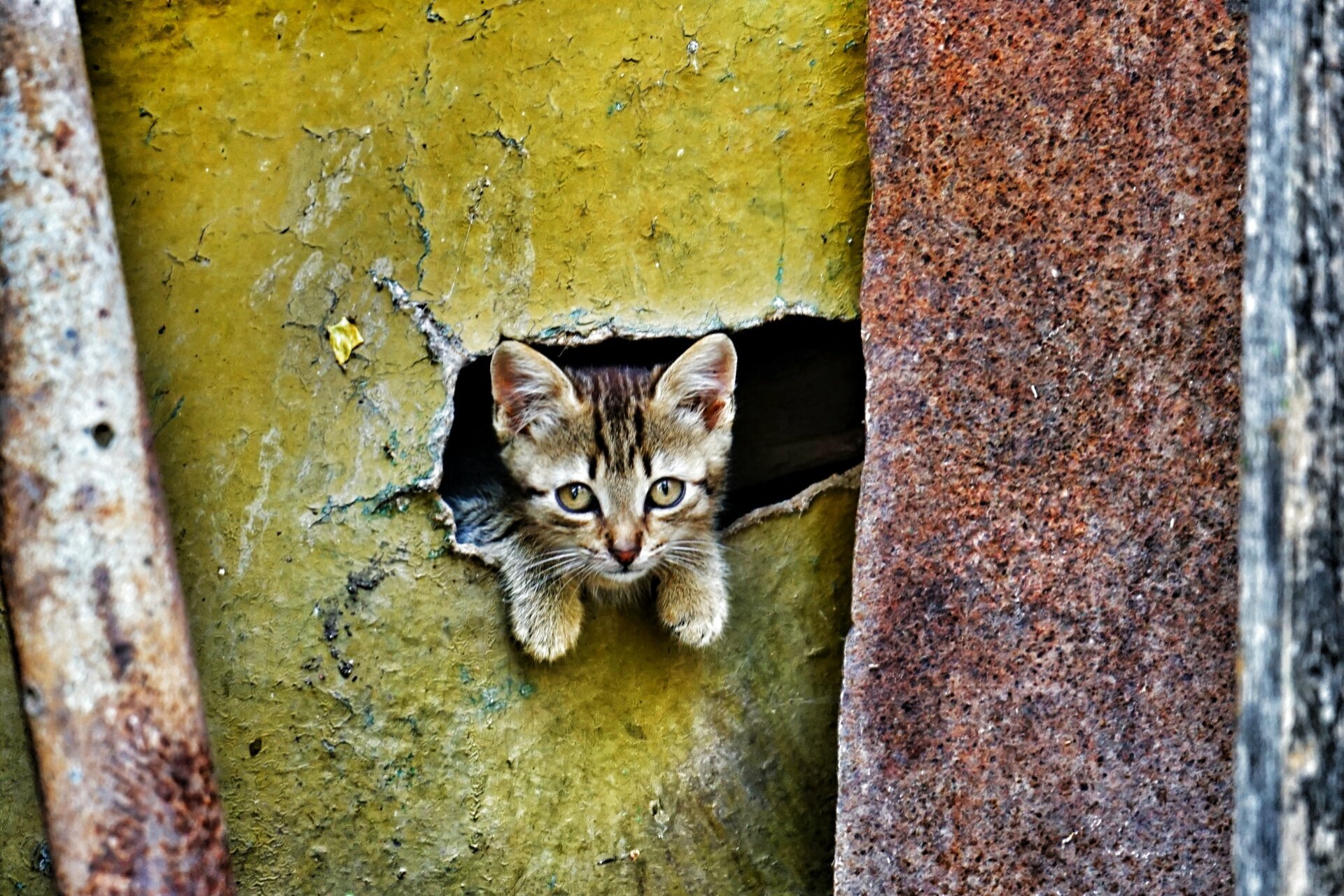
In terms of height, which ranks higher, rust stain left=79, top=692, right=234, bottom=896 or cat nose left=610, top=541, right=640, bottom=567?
cat nose left=610, top=541, right=640, bottom=567

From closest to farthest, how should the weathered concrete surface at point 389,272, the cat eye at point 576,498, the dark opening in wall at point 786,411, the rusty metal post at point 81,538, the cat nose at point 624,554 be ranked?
the rusty metal post at point 81,538 → the weathered concrete surface at point 389,272 → the cat nose at point 624,554 → the cat eye at point 576,498 → the dark opening in wall at point 786,411

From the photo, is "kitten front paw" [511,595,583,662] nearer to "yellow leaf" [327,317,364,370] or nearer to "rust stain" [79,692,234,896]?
"yellow leaf" [327,317,364,370]

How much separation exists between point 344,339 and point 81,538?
3.49ft

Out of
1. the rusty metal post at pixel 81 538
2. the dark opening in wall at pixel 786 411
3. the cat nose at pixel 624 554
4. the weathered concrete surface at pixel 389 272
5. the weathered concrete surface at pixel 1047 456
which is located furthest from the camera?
the dark opening in wall at pixel 786 411

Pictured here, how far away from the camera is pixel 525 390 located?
378 centimetres

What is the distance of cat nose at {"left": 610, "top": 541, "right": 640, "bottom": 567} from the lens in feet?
12.0

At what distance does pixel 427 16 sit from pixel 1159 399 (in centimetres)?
216

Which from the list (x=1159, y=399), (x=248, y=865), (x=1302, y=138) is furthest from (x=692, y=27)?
(x=248, y=865)

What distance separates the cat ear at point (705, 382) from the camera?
12.2 ft

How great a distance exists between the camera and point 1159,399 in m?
3.30

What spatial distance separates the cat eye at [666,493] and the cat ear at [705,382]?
217 millimetres

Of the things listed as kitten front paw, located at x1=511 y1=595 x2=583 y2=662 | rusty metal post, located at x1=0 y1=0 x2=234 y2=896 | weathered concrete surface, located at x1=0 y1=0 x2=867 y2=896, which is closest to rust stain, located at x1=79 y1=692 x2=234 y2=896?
rusty metal post, located at x1=0 y1=0 x2=234 y2=896

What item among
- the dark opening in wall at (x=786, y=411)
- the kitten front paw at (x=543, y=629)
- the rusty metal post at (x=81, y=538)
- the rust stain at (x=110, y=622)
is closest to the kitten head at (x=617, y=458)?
the kitten front paw at (x=543, y=629)

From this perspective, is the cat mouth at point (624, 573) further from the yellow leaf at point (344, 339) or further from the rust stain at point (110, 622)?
the rust stain at point (110, 622)
